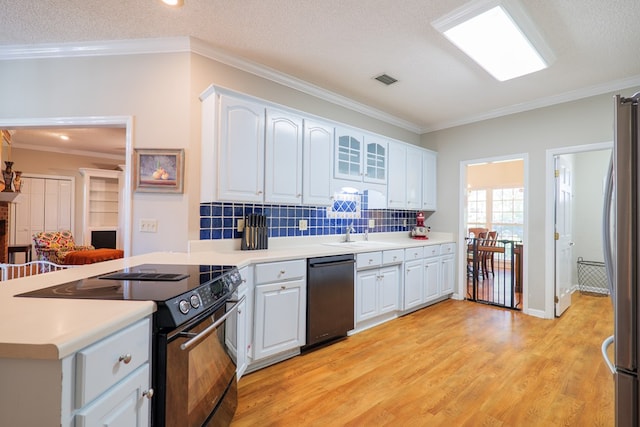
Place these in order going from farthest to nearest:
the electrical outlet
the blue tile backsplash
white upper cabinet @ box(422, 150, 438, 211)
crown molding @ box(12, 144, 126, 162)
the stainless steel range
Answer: crown molding @ box(12, 144, 126, 162) → white upper cabinet @ box(422, 150, 438, 211) → the blue tile backsplash → the electrical outlet → the stainless steel range

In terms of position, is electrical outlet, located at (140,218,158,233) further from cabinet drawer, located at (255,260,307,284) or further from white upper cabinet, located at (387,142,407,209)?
white upper cabinet, located at (387,142,407,209)

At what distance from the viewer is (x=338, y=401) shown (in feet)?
6.47

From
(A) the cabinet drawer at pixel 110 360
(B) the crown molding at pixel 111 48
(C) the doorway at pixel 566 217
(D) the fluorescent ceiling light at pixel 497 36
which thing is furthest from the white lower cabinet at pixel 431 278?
(A) the cabinet drawer at pixel 110 360

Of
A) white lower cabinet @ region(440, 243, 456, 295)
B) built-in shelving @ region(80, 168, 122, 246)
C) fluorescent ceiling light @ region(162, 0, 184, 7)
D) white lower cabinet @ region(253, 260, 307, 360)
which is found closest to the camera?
fluorescent ceiling light @ region(162, 0, 184, 7)

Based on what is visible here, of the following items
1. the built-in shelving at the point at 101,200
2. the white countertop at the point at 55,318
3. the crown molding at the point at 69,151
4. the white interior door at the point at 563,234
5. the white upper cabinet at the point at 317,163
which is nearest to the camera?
the white countertop at the point at 55,318

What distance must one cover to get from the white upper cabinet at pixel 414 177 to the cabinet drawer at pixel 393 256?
3.18 ft

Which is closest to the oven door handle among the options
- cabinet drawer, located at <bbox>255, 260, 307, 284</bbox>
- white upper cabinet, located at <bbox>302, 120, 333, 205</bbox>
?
cabinet drawer, located at <bbox>255, 260, 307, 284</bbox>

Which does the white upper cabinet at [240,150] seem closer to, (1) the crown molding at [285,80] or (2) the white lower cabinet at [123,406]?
(1) the crown molding at [285,80]

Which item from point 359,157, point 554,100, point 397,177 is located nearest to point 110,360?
point 359,157

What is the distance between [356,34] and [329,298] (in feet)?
7.26

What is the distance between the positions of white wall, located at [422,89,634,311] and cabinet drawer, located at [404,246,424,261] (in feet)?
3.37

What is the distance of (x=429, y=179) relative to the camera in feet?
15.0

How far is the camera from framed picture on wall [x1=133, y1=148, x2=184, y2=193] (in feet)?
8.11

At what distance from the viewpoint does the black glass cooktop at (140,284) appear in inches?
→ 46.9
